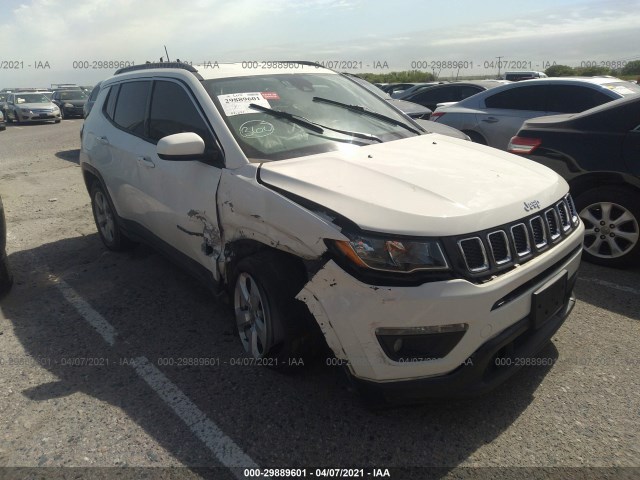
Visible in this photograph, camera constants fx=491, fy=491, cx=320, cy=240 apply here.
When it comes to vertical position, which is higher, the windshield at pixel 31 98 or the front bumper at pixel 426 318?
the front bumper at pixel 426 318

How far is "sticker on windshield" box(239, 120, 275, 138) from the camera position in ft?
10.1

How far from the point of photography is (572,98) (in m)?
6.65

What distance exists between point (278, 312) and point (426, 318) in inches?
32.3

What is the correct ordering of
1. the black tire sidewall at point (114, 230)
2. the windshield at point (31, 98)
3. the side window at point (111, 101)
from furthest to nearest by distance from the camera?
1. the windshield at point (31, 98)
2. the black tire sidewall at point (114, 230)
3. the side window at point (111, 101)

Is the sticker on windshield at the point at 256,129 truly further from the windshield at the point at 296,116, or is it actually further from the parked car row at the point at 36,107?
the parked car row at the point at 36,107

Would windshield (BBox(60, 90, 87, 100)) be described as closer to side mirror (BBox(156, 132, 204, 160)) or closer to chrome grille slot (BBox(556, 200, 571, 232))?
side mirror (BBox(156, 132, 204, 160))

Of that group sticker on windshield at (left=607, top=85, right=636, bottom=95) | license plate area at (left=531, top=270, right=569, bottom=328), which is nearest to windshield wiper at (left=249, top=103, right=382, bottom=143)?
license plate area at (left=531, top=270, right=569, bottom=328)

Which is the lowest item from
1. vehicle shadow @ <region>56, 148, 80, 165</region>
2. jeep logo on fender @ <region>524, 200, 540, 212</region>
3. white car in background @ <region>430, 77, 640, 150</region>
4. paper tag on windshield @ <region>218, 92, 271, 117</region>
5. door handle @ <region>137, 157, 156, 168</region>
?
vehicle shadow @ <region>56, 148, 80, 165</region>

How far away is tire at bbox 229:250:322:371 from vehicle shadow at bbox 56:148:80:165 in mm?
10209

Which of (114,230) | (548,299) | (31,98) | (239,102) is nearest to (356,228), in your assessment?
(548,299)

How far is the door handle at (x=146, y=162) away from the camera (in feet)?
12.4

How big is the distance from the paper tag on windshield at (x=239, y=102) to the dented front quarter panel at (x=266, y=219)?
488 millimetres

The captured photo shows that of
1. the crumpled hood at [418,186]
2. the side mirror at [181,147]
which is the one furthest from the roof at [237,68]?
the crumpled hood at [418,186]

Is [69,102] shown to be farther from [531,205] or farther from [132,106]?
[531,205]
